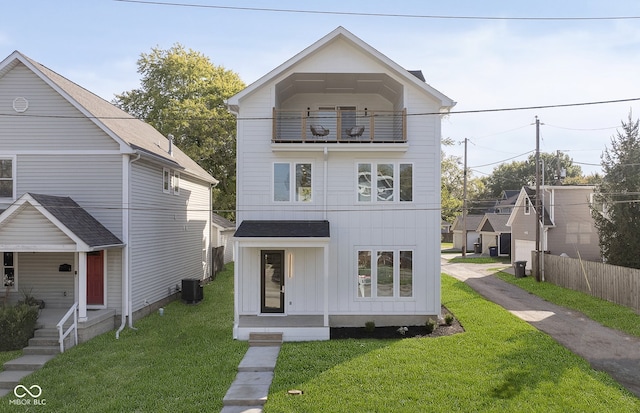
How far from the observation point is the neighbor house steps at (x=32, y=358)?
9844 mm

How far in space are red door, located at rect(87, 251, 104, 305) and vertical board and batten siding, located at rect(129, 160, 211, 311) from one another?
973 mm

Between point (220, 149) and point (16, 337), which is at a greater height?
point (220, 149)

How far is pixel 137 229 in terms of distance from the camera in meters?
14.9

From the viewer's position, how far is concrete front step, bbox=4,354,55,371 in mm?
10641

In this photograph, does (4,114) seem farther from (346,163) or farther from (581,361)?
(581,361)

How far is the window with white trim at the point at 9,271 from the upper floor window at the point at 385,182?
1191 cm

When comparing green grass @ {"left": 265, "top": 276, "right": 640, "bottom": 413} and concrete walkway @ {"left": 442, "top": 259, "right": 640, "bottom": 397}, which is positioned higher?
green grass @ {"left": 265, "top": 276, "right": 640, "bottom": 413}

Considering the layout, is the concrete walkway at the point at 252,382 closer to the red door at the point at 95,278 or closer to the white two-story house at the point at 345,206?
the white two-story house at the point at 345,206

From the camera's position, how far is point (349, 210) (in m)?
14.1

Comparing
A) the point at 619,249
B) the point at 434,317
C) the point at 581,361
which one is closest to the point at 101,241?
the point at 434,317

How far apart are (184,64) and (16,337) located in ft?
85.2

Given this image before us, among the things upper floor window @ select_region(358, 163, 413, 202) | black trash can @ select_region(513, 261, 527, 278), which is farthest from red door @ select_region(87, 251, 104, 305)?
black trash can @ select_region(513, 261, 527, 278)

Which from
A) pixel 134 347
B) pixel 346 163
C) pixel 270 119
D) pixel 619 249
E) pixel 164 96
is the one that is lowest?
pixel 134 347

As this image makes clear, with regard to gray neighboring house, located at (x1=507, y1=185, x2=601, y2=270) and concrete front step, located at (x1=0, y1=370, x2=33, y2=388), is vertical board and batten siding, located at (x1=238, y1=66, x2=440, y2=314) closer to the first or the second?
concrete front step, located at (x1=0, y1=370, x2=33, y2=388)
